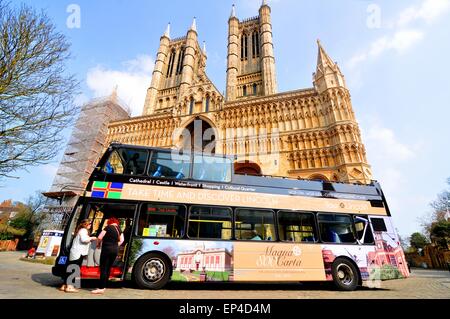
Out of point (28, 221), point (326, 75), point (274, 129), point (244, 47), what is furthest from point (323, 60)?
point (28, 221)

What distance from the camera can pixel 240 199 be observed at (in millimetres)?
6348

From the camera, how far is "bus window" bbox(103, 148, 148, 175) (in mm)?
6163

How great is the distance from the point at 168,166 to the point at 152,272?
297cm

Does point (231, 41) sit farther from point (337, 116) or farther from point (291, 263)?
point (291, 263)

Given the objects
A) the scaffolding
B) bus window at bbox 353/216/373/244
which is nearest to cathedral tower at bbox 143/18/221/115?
the scaffolding

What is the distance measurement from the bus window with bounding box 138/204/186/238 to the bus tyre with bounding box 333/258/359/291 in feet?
15.8

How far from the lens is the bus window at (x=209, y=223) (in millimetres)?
5801

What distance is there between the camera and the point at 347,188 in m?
7.39

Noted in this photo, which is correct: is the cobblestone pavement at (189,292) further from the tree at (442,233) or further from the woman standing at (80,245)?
the tree at (442,233)

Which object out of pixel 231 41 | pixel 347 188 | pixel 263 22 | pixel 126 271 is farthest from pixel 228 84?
pixel 126 271

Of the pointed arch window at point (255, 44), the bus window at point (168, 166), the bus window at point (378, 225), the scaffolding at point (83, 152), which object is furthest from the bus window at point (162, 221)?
the pointed arch window at point (255, 44)

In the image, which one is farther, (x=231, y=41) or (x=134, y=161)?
(x=231, y=41)
